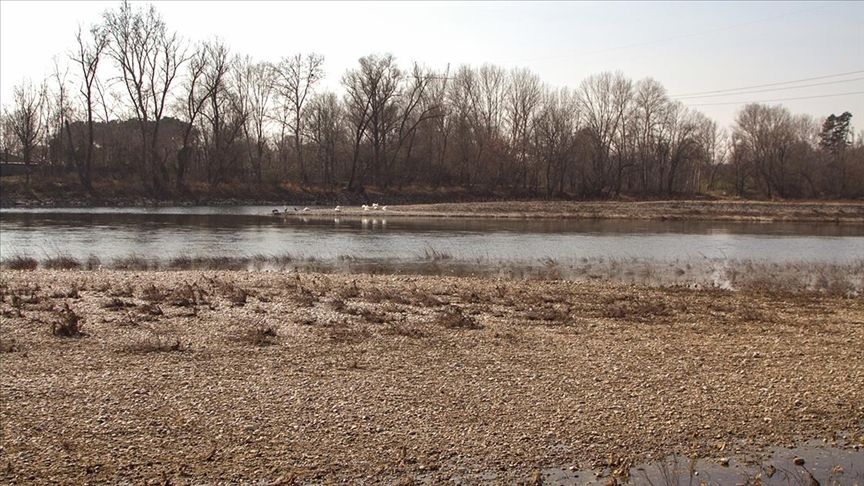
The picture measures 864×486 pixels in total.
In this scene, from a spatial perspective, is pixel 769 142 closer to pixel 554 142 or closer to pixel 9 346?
pixel 554 142

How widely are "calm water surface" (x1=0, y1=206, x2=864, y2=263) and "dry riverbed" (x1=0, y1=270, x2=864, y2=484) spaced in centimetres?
1327

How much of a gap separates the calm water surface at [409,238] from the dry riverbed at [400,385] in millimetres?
13266

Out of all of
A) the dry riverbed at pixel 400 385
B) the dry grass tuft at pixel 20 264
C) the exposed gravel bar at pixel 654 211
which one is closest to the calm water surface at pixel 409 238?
the dry grass tuft at pixel 20 264

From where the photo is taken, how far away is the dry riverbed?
25.7ft

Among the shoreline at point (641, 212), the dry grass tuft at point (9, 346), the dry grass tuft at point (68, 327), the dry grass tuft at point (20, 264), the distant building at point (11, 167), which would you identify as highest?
the distant building at point (11, 167)

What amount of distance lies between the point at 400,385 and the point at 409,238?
29.0m

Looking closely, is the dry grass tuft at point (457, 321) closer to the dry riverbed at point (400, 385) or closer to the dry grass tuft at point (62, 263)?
the dry riverbed at point (400, 385)

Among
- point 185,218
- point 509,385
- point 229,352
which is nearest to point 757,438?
point 509,385

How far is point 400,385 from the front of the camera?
10.4 m

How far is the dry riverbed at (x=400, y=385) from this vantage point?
7824 millimetres

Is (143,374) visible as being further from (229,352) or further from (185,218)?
(185,218)

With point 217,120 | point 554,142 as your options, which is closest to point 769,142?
point 554,142

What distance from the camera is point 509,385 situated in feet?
34.4

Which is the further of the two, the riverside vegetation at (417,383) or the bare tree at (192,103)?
the bare tree at (192,103)
